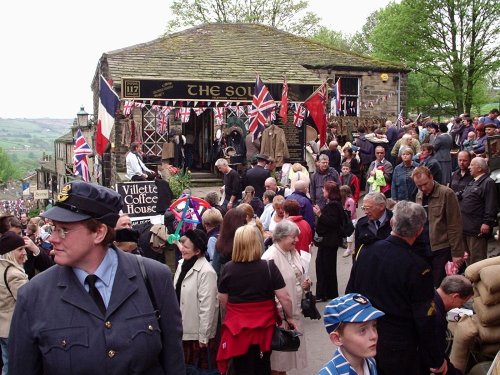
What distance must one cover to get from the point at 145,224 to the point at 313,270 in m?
3.50

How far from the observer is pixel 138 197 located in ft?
35.8

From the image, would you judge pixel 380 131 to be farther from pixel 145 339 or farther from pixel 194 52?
pixel 145 339

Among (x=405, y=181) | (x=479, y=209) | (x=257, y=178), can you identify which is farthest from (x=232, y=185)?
(x=479, y=209)

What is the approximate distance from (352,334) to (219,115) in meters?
17.7

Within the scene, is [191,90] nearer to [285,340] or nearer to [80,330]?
[285,340]

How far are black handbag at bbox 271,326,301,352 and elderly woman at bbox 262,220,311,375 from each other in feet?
1.07

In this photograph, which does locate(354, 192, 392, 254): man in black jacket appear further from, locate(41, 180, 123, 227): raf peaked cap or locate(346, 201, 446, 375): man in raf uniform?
locate(41, 180, 123, 227): raf peaked cap

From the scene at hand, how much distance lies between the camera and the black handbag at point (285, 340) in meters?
5.84

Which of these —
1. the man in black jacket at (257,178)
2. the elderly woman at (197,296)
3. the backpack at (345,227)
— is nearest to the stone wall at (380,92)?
the man in black jacket at (257,178)

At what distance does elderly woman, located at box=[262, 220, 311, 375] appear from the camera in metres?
6.29

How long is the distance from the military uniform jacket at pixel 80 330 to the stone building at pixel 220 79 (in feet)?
49.6

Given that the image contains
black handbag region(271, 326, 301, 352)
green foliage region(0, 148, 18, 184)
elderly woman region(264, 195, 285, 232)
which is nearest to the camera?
black handbag region(271, 326, 301, 352)

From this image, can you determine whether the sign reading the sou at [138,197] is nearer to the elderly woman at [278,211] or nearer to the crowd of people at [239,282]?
the crowd of people at [239,282]

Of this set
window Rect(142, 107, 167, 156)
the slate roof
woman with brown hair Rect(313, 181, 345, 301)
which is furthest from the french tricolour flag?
woman with brown hair Rect(313, 181, 345, 301)
